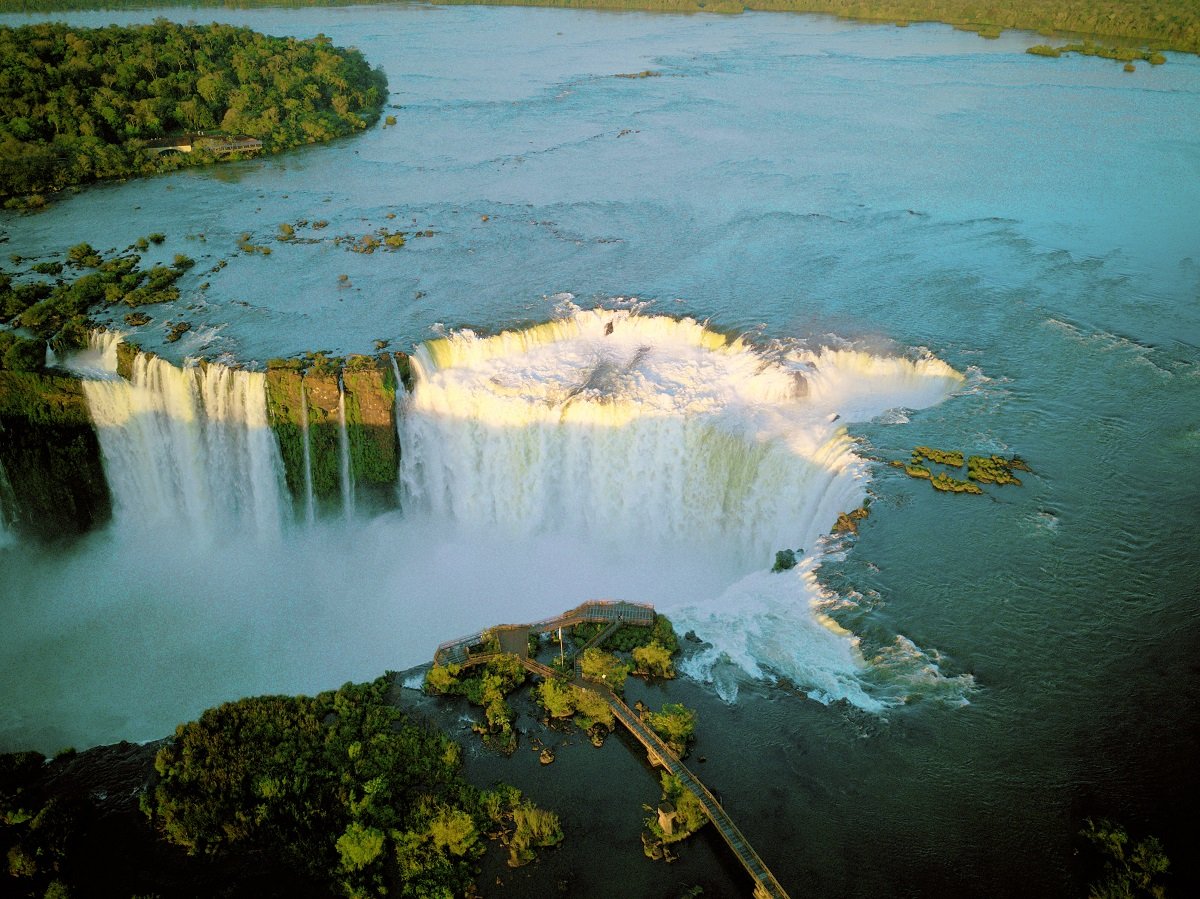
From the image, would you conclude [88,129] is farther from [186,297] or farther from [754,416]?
[754,416]

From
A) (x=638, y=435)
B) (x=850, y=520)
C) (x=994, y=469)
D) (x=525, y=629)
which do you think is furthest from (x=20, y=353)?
(x=994, y=469)

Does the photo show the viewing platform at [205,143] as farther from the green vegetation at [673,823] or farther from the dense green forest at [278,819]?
the green vegetation at [673,823]

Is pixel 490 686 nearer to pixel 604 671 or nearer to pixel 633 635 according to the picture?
pixel 604 671

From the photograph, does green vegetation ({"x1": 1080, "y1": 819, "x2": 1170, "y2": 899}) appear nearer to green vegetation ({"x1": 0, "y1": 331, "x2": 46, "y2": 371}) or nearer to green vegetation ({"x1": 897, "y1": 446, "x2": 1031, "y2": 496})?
green vegetation ({"x1": 897, "y1": 446, "x2": 1031, "y2": 496})

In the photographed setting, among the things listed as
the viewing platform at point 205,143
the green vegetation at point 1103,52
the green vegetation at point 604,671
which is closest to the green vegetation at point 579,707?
the green vegetation at point 604,671

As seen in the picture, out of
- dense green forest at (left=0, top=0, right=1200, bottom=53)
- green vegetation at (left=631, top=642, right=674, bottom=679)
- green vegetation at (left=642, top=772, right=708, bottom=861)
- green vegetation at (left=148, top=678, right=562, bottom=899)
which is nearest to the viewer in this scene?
green vegetation at (left=148, top=678, right=562, bottom=899)

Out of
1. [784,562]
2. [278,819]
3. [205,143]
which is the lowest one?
Result: [278,819]

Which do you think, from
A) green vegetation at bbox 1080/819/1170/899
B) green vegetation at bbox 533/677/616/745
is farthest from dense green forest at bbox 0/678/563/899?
green vegetation at bbox 1080/819/1170/899
